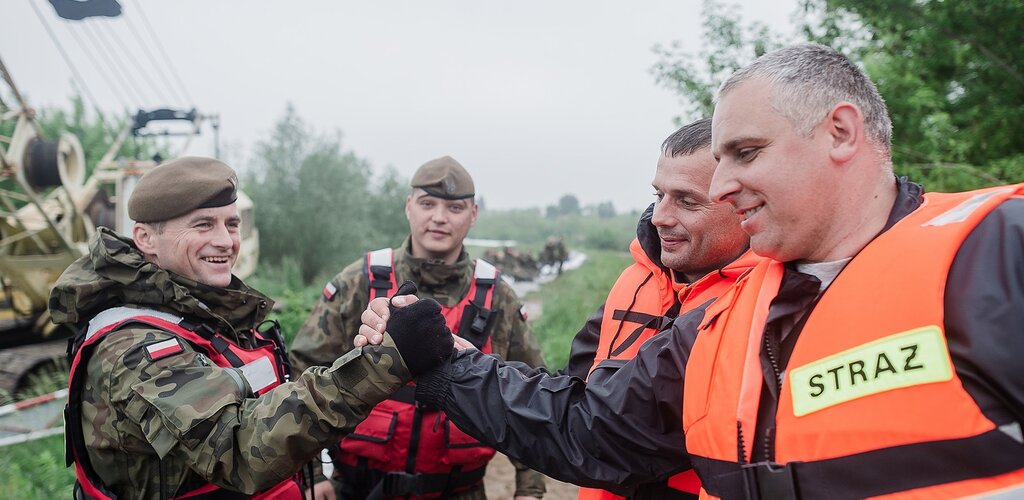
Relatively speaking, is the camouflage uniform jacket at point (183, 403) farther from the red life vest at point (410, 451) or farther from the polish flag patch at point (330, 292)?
the polish flag patch at point (330, 292)

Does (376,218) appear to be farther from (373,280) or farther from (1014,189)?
(1014,189)

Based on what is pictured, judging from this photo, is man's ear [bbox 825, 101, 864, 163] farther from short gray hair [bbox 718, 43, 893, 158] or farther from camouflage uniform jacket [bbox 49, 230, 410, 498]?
camouflage uniform jacket [bbox 49, 230, 410, 498]

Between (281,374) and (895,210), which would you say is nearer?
(895,210)

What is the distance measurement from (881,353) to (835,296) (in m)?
0.17

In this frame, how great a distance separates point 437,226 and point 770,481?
254cm

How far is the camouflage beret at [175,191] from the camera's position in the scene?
238 centimetres

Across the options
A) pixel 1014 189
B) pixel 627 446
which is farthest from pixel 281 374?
pixel 1014 189

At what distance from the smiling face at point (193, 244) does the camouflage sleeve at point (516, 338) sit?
1488 millimetres

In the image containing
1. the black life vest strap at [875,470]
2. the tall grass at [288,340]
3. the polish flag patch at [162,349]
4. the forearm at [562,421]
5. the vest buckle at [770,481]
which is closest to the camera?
the black life vest strap at [875,470]

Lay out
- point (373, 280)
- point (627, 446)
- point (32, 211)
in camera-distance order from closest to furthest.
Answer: point (627, 446) < point (373, 280) < point (32, 211)

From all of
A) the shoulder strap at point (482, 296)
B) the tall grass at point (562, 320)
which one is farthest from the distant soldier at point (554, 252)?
the shoulder strap at point (482, 296)

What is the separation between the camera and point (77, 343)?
2.26 meters

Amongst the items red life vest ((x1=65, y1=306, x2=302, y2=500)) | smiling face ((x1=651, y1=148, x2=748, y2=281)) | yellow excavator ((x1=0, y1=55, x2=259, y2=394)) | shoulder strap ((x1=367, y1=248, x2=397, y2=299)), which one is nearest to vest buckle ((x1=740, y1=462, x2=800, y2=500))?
smiling face ((x1=651, y1=148, x2=748, y2=281))

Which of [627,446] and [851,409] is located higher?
[851,409]
